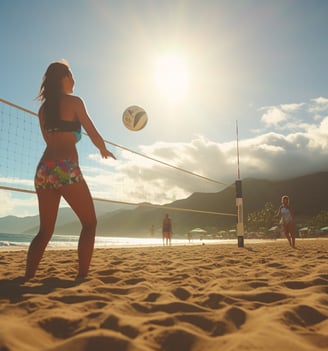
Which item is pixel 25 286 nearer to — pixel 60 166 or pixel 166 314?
pixel 60 166

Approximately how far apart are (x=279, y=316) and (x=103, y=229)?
166 m

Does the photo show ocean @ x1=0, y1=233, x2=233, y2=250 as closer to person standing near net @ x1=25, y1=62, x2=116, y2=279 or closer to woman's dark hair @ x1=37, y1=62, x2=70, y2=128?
person standing near net @ x1=25, y1=62, x2=116, y2=279

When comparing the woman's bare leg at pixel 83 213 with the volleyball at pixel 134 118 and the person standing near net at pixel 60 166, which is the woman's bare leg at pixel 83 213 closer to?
the person standing near net at pixel 60 166

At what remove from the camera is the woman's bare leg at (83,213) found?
227cm

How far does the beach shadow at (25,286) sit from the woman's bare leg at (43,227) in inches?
4.9

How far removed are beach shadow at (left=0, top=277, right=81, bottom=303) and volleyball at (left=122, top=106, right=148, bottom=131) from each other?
164 inches

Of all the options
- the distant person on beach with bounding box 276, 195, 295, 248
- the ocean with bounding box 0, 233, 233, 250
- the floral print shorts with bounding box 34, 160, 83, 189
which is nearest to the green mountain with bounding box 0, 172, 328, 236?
the ocean with bounding box 0, 233, 233, 250

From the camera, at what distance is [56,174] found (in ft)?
7.31

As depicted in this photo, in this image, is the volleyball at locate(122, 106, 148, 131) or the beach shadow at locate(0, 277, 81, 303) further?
the volleyball at locate(122, 106, 148, 131)

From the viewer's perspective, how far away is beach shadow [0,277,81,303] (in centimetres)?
172

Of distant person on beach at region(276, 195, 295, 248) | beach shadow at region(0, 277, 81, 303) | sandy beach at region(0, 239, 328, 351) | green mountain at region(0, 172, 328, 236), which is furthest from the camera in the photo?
green mountain at region(0, 172, 328, 236)

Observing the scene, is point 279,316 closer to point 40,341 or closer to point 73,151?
point 40,341

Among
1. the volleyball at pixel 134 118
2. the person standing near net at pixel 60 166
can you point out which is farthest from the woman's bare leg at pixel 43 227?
the volleyball at pixel 134 118

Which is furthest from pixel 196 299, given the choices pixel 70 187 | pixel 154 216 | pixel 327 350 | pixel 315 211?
pixel 154 216
